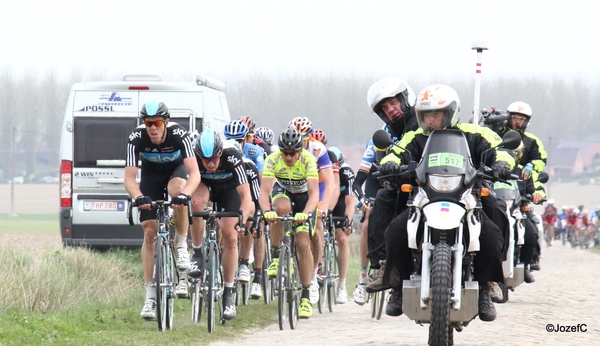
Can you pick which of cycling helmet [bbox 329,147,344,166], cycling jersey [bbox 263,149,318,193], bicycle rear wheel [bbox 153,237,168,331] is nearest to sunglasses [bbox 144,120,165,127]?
bicycle rear wheel [bbox 153,237,168,331]

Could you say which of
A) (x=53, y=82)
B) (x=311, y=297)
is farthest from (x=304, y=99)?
(x=311, y=297)

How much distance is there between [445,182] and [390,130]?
2370 mm

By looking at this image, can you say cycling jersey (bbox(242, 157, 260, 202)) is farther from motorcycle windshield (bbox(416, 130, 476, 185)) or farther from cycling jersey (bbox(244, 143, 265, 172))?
motorcycle windshield (bbox(416, 130, 476, 185))

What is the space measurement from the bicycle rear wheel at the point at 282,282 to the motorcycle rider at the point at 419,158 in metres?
2.94

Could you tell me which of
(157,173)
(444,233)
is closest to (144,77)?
(157,173)

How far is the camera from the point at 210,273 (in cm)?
1083

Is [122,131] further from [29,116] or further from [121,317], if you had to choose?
[29,116]

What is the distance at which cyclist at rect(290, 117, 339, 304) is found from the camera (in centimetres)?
1227

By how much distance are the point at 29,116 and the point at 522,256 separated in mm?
86871

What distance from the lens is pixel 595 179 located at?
394ft

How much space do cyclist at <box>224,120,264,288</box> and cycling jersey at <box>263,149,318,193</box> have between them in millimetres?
747

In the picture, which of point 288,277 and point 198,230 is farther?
point 198,230

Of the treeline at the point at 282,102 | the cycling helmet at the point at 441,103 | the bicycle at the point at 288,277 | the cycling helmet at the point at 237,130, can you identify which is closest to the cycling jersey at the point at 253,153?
the cycling helmet at the point at 237,130

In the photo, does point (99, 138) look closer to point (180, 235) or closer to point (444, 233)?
point (180, 235)
